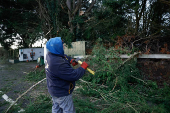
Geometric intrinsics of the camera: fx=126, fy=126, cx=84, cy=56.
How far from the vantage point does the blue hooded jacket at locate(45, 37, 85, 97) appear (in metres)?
2.13

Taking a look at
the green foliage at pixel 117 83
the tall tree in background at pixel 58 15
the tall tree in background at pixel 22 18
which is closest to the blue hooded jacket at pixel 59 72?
the green foliage at pixel 117 83

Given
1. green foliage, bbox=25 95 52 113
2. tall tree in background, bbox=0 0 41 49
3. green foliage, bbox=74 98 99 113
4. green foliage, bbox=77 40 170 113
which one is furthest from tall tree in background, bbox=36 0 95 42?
green foliage, bbox=74 98 99 113

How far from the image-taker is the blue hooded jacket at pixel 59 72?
84.0 inches

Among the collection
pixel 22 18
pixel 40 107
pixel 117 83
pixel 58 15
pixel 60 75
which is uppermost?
pixel 22 18

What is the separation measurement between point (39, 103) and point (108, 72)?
8.11 feet

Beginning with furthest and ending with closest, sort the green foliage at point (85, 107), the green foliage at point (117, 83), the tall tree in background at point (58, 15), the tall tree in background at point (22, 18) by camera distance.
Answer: the tall tree in background at point (22, 18) → the tall tree in background at point (58, 15) → the green foliage at point (117, 83) → the green foliage at point (85, 107)

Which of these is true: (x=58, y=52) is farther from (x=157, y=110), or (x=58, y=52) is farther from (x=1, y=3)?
(x=1, y=3)

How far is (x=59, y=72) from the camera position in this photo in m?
2.12

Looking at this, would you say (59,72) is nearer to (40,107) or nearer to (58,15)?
(40,107)

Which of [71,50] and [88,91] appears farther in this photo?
[71,50]

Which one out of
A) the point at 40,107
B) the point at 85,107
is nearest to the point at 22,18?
the point at 40,107

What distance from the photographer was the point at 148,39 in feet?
18.1

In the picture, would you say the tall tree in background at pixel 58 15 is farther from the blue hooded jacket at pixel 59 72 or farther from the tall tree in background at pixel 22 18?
the blue hooded jacket at pixel 59 72

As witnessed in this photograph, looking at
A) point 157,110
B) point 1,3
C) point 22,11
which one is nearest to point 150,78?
point 157,110
